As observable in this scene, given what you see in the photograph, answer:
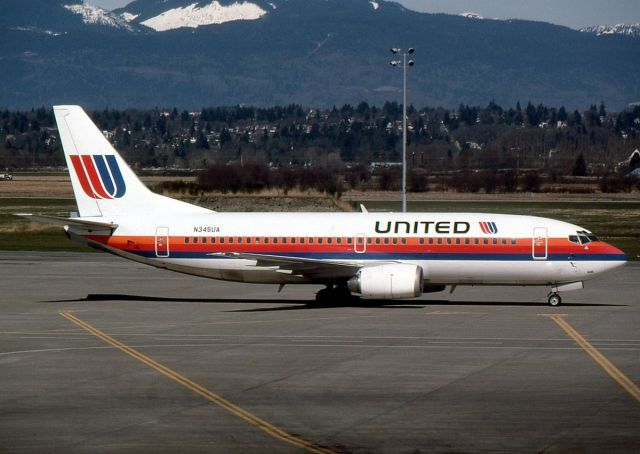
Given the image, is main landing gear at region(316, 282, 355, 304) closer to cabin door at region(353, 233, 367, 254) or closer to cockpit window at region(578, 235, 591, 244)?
cabin door at region(353, 233, 367, 254)

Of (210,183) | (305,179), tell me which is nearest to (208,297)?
(210,183)

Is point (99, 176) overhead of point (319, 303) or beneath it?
overhead

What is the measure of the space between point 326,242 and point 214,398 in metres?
20.8

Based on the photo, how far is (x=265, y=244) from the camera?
166 ft

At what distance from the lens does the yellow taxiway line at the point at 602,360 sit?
31062 mm

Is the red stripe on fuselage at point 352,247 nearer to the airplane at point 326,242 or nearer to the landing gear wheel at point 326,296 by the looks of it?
the airplane at point 326,242

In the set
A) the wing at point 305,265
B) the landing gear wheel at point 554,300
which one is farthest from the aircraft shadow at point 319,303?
the wing at point 305,265

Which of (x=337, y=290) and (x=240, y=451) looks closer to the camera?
(x=240, y=451)

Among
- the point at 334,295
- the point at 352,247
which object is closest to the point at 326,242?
the point at 352,247

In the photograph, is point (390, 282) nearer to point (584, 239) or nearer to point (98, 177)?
point (584, 239)

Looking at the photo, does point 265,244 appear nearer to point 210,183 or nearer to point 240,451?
point 240,451

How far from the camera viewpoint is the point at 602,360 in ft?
117

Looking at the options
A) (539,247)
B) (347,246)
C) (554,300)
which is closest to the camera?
(539,247)

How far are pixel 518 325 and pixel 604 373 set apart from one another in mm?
10344
